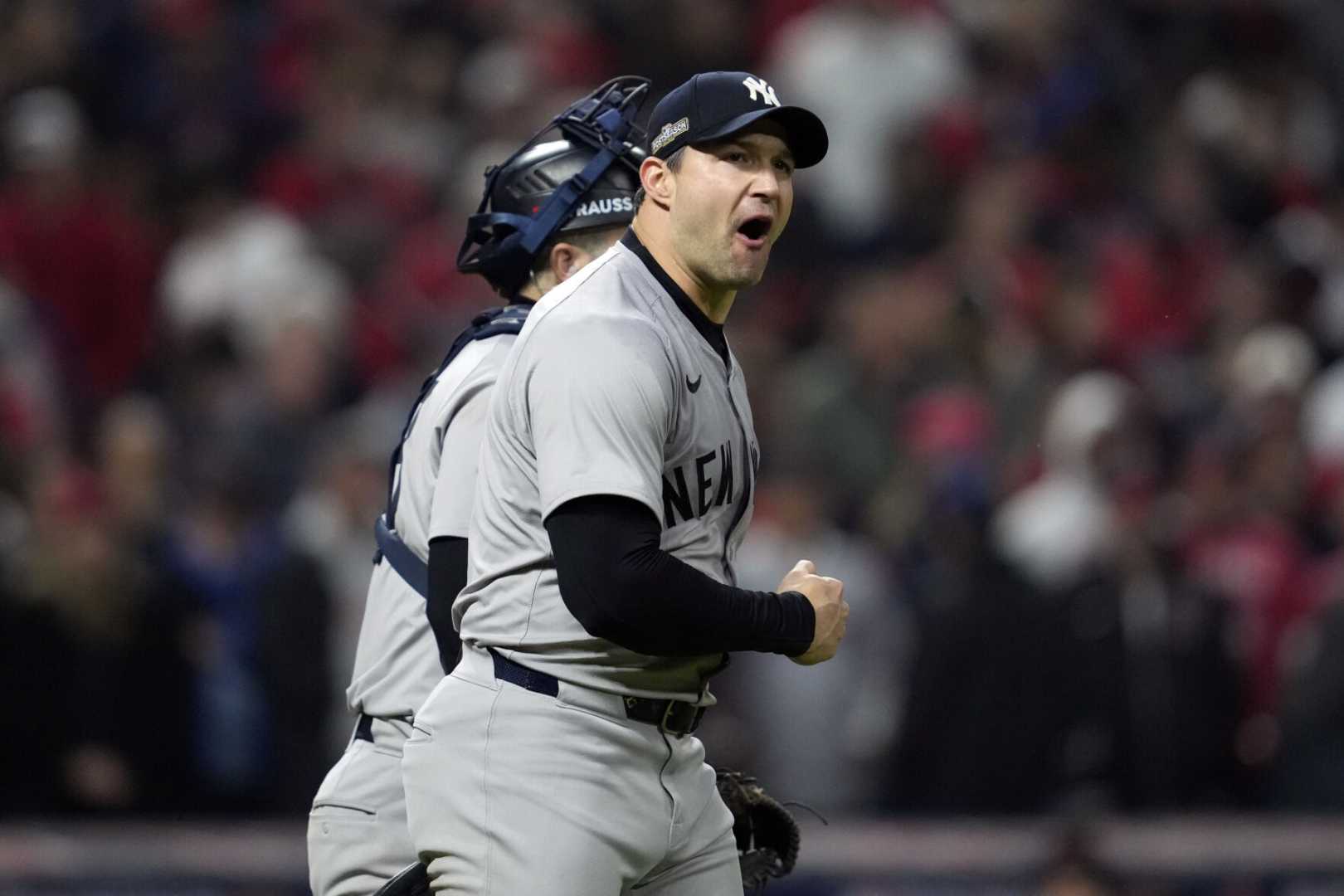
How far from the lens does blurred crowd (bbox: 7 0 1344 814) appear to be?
785 centimetres

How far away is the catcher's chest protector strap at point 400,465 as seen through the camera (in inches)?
165

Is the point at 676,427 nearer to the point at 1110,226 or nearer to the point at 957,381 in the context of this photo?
the point at 957,381

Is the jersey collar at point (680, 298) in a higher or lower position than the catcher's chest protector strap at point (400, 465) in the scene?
higher

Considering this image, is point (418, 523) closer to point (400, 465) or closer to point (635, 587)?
point (400, 465)

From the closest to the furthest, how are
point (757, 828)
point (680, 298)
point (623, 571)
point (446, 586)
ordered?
point (623, 571) < point (680, 298) < point (446, 586) < point (757, 828)

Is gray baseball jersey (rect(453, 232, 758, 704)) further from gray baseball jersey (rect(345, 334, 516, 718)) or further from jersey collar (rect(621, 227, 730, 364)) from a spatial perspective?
gray baseball jersey (rect(345, 334, 516, 718))

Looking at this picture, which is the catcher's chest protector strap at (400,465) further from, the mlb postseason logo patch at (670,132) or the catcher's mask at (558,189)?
the mlb postseason logo patch at (670,132)

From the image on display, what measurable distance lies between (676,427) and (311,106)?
25.7 ft

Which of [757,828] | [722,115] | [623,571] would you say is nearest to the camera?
[623,571]

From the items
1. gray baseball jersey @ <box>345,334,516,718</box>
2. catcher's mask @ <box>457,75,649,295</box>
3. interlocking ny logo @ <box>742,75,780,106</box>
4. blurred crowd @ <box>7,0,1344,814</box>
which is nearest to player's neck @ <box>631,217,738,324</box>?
interlocking ny logo @ <box>742,75,780,106</box>

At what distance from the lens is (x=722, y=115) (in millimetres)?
3592

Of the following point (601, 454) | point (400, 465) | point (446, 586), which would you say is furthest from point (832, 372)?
point (601, 454)

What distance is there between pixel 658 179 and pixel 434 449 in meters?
0.79

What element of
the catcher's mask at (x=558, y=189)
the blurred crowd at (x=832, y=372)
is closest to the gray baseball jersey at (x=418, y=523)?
the catcher's mask at (x=558, y=189)
